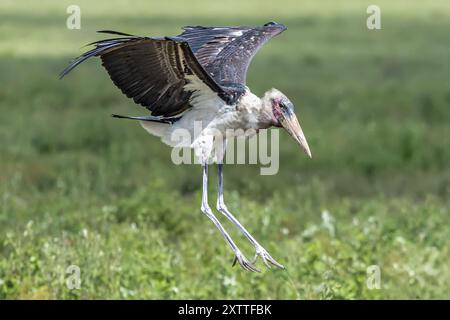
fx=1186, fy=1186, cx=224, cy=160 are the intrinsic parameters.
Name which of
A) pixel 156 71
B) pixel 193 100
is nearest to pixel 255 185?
pixel 193 100

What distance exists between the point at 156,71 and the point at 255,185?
539 cm

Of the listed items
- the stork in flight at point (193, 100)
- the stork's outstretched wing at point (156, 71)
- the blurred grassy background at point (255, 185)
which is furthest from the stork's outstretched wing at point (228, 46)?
the blurred grassy background at point (255, 185)

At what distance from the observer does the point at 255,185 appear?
35.7 feet

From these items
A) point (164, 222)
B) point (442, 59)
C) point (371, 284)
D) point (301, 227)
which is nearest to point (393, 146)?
point (301, 227)

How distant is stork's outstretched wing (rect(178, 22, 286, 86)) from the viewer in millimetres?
6316

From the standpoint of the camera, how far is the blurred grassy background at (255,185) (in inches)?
304

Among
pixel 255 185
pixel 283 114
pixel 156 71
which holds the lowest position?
pixel 255 185

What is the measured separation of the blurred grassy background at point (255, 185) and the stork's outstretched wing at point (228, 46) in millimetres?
1537

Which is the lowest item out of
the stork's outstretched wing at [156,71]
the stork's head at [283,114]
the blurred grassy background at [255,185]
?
the blurred grassy background at [255,185]

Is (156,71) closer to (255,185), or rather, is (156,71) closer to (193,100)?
(193,100)

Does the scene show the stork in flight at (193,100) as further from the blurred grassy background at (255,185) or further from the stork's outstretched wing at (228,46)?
the blurred grassy background at (255,185)
